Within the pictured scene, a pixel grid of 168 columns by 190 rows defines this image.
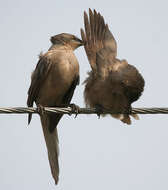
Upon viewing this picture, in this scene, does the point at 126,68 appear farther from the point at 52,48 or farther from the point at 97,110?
the point at 52,48

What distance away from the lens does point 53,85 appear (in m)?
7.64

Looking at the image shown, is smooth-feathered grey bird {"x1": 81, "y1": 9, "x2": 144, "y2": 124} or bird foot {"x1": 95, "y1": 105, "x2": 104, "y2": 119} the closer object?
smooth-feathered grey bird {"x1": 81, "y1": 9, "x2": 144, "y2": 124}

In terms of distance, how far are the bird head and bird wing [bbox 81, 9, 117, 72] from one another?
0.16 m

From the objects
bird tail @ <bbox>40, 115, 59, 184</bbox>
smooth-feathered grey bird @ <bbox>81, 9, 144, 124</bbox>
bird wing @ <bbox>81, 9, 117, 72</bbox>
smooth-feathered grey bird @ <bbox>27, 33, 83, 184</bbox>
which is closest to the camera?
smooth-feathered grey bird @ <bbox>81, 9, 144, 124</bbox>

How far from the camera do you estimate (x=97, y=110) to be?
7324 mm

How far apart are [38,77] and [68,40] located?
975 millimetres

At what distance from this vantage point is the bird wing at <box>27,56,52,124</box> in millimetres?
7609

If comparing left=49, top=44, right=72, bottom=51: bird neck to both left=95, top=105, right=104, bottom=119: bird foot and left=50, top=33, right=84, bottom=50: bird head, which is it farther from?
left=95, top=105, right=104, bottom=119: bird foot

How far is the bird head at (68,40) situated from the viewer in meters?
8.27

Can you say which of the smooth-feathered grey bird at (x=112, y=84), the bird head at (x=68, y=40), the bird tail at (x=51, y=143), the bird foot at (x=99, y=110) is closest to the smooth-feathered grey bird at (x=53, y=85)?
the bird tail at (x=51, y=143)

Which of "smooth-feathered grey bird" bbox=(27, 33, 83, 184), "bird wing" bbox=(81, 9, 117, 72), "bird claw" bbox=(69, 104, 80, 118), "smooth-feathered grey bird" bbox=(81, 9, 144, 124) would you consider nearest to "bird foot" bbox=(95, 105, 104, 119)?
"smooth-feathered grey bird" bbox=(81, 9, 144, 124)

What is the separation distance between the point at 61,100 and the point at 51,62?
0.66 m

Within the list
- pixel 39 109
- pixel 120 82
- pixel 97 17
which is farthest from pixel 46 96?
pixel 97 17

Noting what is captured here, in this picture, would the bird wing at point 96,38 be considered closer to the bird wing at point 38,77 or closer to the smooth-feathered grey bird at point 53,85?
the smooth-feathered grey bird at point 53,85
